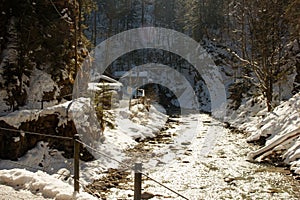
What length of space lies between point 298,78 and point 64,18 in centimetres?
1591

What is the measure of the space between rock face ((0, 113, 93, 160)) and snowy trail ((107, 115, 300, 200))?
3.17 m

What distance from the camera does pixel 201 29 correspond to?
140 ft

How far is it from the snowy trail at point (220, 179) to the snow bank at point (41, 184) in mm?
3045

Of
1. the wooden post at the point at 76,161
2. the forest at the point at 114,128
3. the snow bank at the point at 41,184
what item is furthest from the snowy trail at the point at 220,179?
the wooden post at the point at 76,161

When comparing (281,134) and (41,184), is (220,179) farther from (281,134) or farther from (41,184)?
(41,184)

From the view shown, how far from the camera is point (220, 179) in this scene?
10.4 m

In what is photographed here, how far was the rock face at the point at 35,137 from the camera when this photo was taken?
10.3 meters

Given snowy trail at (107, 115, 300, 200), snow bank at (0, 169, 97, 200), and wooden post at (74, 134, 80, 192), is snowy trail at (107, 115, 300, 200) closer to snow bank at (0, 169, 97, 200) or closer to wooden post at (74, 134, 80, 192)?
snow bank at (0, 169, 97, 200)

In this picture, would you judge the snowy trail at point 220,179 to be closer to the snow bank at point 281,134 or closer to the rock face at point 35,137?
the snow bank at point 281,134

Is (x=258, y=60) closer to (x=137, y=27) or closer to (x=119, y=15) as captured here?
(x=119, y=15)

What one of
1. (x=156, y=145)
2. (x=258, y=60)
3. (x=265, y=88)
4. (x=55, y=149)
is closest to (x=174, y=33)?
(x=258, y=60)

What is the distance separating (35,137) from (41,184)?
5408 millimetres

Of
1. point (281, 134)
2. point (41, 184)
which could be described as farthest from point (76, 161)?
point (281, 134)

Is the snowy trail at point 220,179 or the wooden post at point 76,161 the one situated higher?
the wooden post at point 76,161
